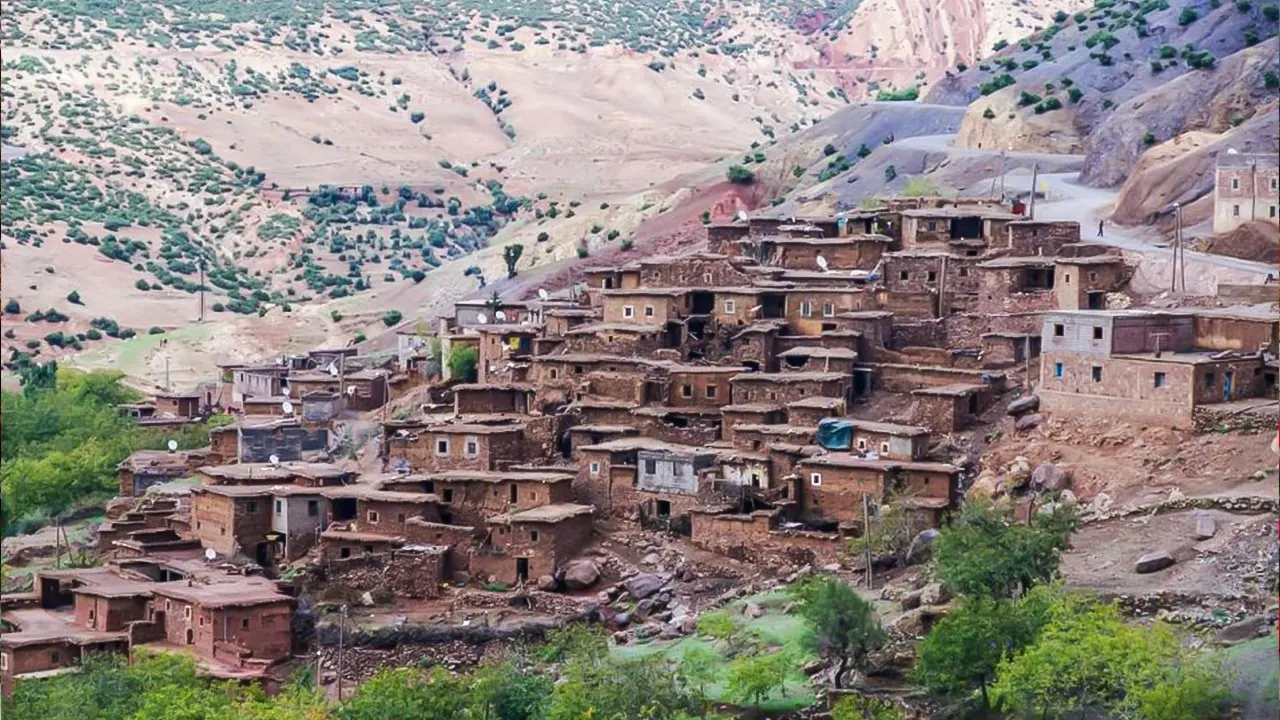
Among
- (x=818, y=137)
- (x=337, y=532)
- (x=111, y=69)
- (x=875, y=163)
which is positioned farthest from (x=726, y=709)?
(x=111, y=69)

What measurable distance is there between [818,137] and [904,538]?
3567cm

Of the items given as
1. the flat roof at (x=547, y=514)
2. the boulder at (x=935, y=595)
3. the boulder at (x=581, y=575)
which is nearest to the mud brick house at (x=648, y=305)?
the flat roof at (x=547, y=514)

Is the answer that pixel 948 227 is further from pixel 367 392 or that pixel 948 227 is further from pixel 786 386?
pixel 367 392

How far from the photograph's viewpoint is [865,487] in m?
37.2

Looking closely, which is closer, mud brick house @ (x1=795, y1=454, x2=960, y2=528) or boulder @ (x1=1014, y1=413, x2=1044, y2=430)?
mud brick house @ (x1=795, y1=454, x2=960, y2=528)

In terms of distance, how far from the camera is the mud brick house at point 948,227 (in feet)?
148

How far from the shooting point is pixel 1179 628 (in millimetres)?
30797

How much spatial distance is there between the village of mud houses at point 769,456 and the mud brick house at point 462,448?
80mm

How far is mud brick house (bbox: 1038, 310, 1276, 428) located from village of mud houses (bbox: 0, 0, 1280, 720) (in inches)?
2.1

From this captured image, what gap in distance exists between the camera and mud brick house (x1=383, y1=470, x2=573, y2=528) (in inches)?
1543

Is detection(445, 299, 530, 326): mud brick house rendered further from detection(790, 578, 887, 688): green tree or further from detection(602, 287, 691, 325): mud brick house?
detection(790, 578, 887, 688): green tree

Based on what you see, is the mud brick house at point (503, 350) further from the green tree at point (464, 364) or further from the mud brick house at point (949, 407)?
the mud brick house at point (949, 407)

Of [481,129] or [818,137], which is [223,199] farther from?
[818,137]

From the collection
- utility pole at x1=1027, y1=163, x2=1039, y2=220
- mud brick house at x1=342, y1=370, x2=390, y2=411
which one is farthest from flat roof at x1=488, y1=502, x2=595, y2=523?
utility pole at x1=1027, y1=163, x2=1039, y2=220
